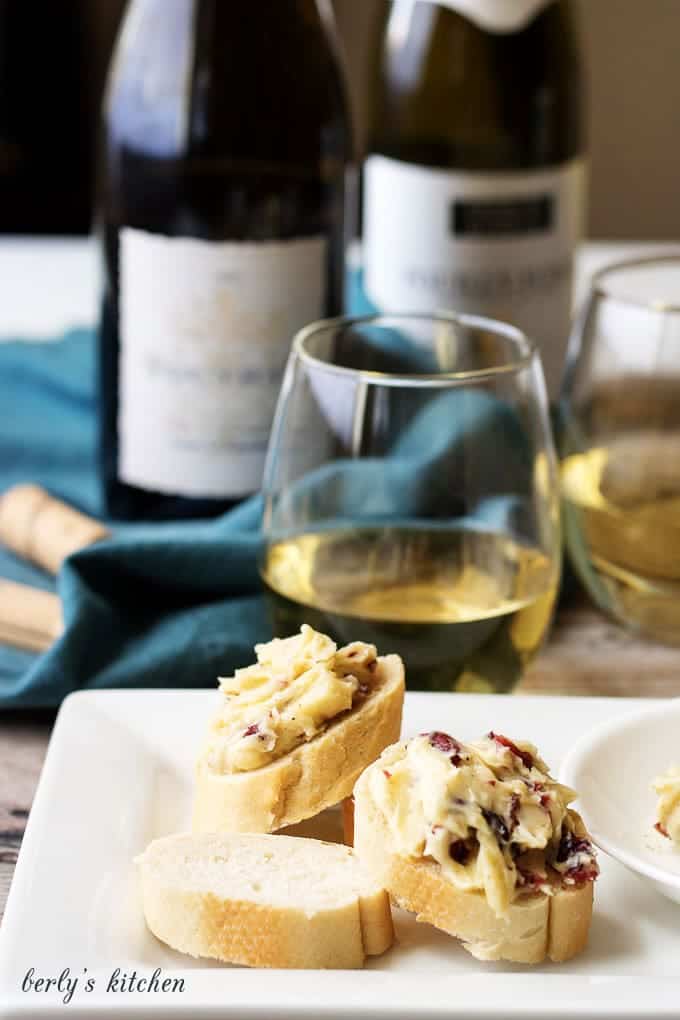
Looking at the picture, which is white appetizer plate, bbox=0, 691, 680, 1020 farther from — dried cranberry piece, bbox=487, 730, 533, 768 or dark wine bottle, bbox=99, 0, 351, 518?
dark wine bottle, bbox=99, 0, 351, 518

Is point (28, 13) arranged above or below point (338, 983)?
above

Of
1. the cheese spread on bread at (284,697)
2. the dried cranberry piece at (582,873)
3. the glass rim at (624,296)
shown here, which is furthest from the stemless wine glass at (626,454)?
the dried cranberry piece at (582,873)

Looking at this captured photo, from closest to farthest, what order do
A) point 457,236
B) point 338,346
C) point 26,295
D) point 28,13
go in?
point 338,346
point 457,236
point 26,295
point 28,13

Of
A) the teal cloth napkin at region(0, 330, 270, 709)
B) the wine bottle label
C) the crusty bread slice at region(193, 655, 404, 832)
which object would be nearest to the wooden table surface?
the teal cloth napkin at region(0, 330, 270, 709)

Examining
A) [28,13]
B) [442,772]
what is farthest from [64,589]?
[28,13]

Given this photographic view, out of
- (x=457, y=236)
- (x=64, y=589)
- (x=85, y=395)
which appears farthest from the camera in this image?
(x=85, y=395)

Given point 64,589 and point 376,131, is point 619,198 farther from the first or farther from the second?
point 64,589
